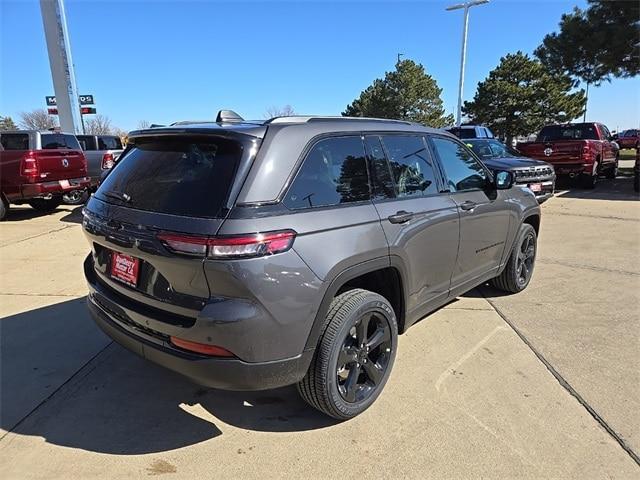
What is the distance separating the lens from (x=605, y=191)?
13.9 metres

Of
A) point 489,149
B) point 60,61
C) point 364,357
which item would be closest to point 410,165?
point 364,357

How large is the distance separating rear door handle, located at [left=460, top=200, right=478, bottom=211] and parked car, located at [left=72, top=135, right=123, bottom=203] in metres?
10.5

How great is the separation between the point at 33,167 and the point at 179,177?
Answer: 27.1 ft

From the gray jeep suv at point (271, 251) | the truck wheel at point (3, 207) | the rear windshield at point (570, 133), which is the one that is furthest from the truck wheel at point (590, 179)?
the truck wheel at point (3, 207)

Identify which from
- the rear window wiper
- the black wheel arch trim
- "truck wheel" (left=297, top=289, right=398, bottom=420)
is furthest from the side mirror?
the rear window wiper

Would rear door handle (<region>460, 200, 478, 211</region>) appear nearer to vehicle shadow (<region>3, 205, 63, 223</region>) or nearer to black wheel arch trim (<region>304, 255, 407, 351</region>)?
black wheel arch trim (<region>304, 255, 407, 351</region>)

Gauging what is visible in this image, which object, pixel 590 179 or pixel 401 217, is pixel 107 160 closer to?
pixel 401 217

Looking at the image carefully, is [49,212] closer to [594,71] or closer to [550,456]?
[550,456]

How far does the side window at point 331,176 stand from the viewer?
2.44m

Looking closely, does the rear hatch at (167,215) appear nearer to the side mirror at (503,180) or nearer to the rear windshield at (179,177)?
the rear windshield at (179,177)

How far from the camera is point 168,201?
2.38 metres

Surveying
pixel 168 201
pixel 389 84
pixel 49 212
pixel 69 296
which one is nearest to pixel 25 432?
pixel 168 201

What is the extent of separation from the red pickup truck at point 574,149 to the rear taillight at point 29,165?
13.0 meters

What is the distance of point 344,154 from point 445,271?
1.34 m
